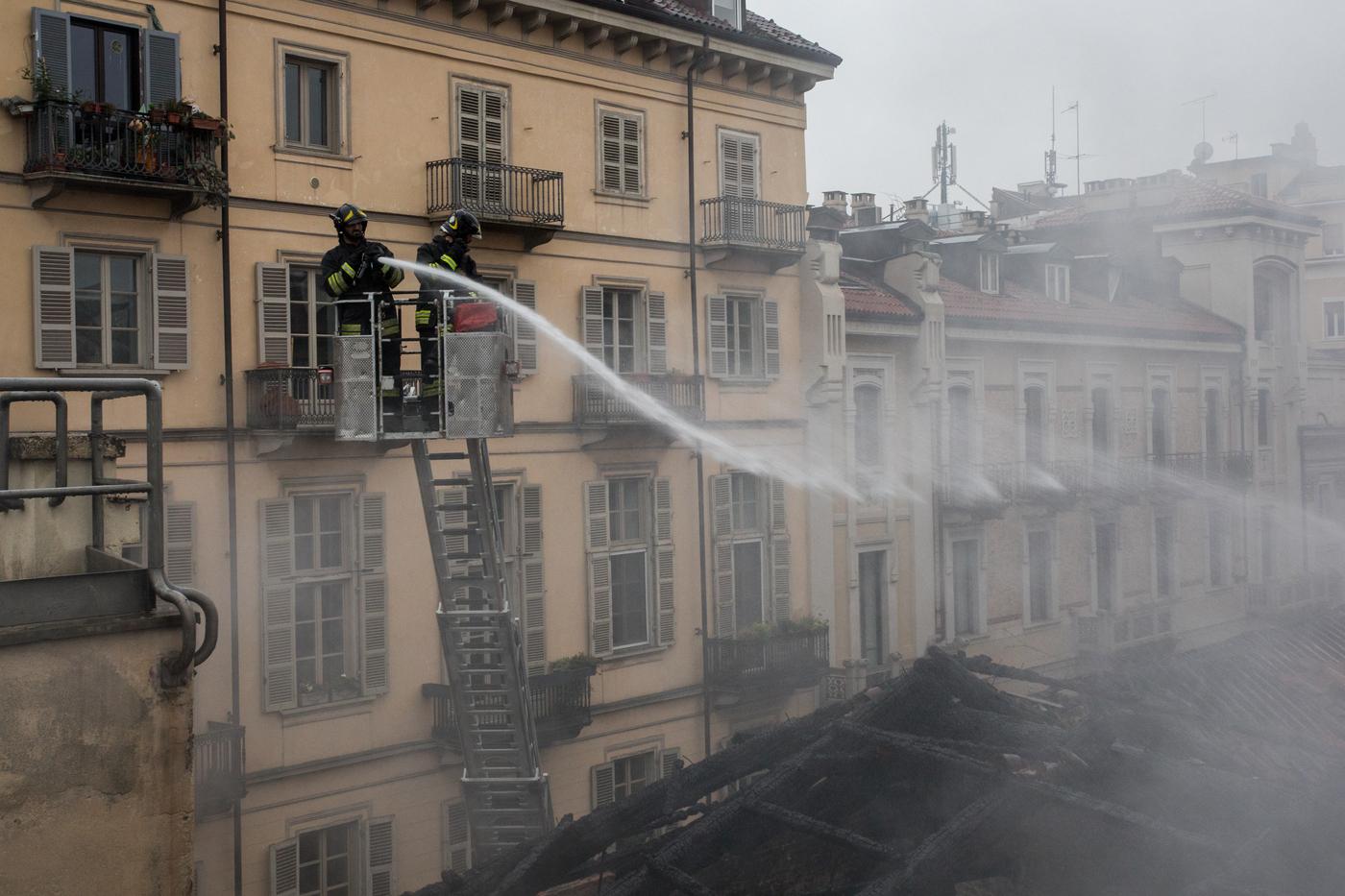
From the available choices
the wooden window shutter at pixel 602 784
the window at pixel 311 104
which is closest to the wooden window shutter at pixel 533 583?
the wooden window shutter at pixel 602 784

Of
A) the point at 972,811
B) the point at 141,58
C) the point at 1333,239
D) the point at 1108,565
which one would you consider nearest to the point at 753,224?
the point at 141,58

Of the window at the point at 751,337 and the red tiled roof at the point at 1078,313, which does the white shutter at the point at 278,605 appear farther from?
the red tiled roof at the point at 1078,313

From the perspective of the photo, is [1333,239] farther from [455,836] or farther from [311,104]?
[455,836]

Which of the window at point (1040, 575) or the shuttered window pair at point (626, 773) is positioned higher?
the window at point (1040, 575)

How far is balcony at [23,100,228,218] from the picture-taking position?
532 inches

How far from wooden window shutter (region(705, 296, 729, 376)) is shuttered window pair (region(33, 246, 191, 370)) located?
29.6ft

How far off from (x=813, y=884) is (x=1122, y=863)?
3.01 m

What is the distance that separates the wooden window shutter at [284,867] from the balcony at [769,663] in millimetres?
7465

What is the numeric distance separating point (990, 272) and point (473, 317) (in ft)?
70.6

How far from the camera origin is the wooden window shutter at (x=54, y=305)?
45.4 ft

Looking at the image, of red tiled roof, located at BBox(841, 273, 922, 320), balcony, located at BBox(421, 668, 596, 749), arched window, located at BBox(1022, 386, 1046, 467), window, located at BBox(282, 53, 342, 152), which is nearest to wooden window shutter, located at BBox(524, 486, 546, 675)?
balcony, located at BBox(421, 668, 596, 749)

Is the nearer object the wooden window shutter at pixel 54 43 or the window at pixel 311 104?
the wooden window shutter at pixel 54 43

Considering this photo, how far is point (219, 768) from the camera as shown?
14688mm

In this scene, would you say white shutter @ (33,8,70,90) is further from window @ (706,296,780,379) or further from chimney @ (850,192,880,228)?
chimney @ (850,192,880,228)
